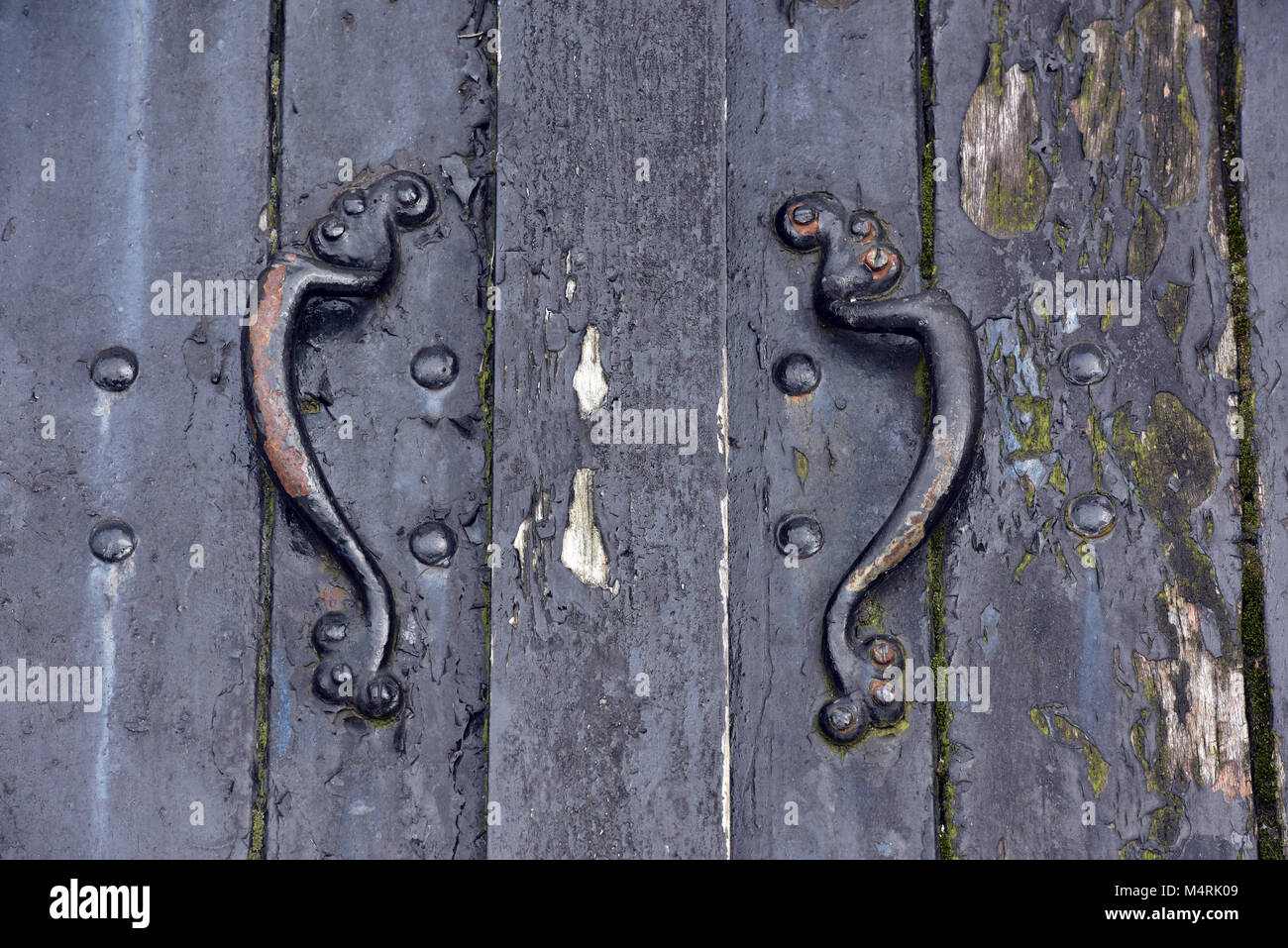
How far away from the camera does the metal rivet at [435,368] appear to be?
3.34 feet

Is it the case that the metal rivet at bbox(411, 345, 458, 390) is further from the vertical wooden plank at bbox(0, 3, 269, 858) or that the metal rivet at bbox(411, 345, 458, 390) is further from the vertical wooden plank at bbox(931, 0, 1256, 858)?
the vertical wooden plank at bbox(931, 0, 1256, 858)

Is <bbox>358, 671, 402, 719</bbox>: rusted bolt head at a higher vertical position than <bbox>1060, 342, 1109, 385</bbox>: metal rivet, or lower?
lower

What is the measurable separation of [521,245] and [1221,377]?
707 millimetres

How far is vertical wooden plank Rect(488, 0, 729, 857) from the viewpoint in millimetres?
917

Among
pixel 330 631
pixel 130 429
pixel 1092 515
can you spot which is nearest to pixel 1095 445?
pixel 1092 515

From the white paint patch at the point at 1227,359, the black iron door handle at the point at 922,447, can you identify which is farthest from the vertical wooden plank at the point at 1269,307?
the black iron door handle at the point at 922,447

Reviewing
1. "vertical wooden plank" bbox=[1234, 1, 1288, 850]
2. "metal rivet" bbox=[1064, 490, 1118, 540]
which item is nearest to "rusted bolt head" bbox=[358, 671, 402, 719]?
"metal rivet" bbox=[1064, 490, 1118, 540]

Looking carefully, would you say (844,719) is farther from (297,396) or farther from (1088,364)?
(297,396)

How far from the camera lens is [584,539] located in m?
0.94

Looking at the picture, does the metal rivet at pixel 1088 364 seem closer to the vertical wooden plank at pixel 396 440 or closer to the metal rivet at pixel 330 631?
the vertical wooden plank at pixel 396 440

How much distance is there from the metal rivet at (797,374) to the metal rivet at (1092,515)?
0.93 feet

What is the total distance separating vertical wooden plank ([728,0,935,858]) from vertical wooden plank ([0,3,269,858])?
49cm

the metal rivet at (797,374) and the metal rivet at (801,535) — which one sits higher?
the metal rivet at (797,374)

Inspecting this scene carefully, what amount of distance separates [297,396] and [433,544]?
190 mm
